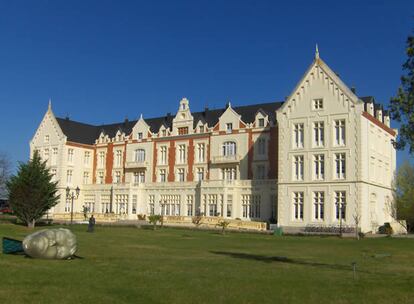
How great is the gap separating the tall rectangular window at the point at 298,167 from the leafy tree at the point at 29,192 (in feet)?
82.0

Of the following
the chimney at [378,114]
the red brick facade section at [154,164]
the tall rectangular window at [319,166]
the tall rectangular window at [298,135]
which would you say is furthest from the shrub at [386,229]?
the red brick facade section at [154,164]

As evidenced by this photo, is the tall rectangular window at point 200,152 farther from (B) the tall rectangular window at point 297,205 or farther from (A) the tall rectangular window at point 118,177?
(B) the tall rectangular window at point 297,205

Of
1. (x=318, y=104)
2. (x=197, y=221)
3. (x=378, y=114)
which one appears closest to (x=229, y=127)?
(x=318, y=104)

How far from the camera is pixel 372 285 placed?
15258mm

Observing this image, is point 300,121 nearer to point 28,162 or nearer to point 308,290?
point 28,162

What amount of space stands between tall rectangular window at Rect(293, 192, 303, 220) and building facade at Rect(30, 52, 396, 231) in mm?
103

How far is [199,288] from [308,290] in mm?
2987

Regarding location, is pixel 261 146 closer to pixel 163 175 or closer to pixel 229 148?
pixel 229 148

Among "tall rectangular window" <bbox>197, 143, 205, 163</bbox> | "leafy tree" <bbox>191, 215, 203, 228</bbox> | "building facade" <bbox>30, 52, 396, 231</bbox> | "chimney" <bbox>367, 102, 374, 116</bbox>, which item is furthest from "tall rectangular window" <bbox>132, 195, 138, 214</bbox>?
"chimney" <bbox>367, 102, 374, 116</bbox>

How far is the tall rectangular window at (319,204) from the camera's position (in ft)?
171

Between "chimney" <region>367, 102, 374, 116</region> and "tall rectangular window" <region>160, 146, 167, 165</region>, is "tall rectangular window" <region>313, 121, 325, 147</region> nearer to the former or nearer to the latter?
"chimney" <region>367, 102, 374, 116</region>

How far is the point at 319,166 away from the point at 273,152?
843 centimetres

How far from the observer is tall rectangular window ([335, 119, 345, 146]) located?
52.1 metres

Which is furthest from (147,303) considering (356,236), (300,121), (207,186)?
(207,186)
